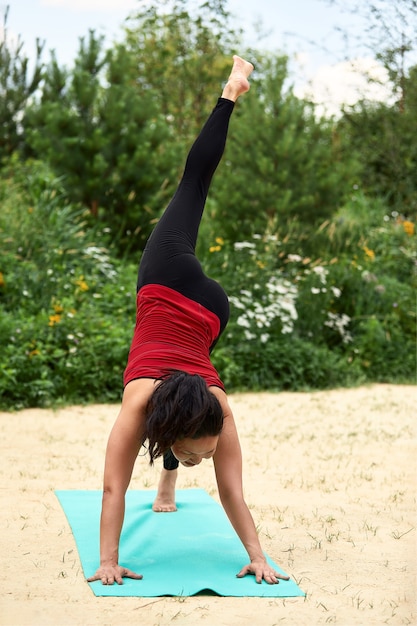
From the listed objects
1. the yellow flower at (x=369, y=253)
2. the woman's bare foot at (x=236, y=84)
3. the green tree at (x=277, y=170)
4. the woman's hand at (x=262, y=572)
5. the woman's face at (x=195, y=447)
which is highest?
the woman's bare foot at (x=236, y=84)

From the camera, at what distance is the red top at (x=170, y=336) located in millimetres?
3484

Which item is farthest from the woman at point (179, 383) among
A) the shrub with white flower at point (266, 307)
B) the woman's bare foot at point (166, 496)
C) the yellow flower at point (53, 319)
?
the shrub with white flower at point (266, 307)

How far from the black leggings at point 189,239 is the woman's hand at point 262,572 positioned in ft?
2.96

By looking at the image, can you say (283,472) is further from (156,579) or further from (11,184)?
(11,184)

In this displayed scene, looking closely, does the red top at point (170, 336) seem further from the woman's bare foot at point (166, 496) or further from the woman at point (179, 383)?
the woman's bare foot at point (166, 496)

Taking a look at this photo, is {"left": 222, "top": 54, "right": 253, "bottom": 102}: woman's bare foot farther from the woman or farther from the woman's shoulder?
the woman's shoulder

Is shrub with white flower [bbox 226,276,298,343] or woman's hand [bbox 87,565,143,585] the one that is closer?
woman's hand [bbox 87,565,143,585]

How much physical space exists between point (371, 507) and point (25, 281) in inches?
173

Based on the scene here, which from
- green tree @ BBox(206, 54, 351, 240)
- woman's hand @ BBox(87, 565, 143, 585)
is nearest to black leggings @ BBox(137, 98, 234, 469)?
woman's hand @ BBox(87, 565, 143, 585)

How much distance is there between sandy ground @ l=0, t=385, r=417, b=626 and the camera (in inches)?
121

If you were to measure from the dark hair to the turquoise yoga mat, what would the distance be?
53 centimetres

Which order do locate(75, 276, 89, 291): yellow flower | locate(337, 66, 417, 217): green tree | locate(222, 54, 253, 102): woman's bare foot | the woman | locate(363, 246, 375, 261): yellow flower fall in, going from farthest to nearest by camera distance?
locate(337, 66, 417, 217): green tree < locate(363, 246, 375, 261): yellow flower < locate(75, 276, 89, 291): yellow flower < locate(222, 54, 253, 102): woman's bare foot < the woman

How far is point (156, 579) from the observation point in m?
3.38

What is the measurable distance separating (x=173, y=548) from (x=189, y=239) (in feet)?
4.56
